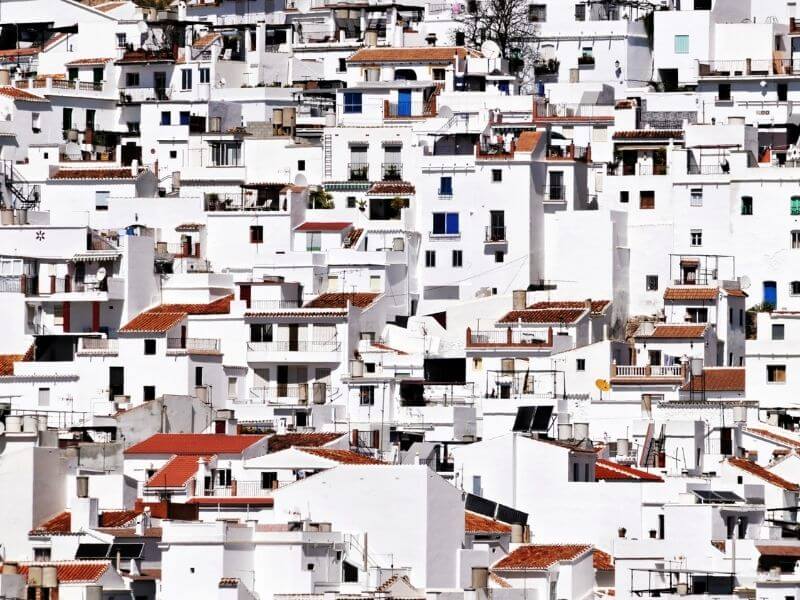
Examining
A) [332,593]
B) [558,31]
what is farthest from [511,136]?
[332,593]

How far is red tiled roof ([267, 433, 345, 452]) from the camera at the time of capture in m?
74.4

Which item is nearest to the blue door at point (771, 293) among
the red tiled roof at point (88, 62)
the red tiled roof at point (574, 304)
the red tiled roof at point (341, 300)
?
the red tiled roof at point (574, 304)

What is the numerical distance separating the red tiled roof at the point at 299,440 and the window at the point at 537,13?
28113mm

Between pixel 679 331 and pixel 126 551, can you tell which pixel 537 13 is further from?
pixel 126 551

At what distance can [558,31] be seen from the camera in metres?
101

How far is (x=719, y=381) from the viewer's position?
3169 inches

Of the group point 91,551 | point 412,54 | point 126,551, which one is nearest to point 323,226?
point 412,54

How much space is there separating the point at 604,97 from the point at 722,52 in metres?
4.07

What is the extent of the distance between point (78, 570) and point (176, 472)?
8118mm

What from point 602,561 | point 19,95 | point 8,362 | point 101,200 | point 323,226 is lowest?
point 602,561

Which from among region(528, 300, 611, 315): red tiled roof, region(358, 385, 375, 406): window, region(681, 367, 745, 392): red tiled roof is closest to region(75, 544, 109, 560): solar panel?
region(358, 385, 375, 406): window

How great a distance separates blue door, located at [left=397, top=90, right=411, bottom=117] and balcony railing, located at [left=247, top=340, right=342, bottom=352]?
1329 cm

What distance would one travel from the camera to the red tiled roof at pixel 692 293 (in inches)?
3327

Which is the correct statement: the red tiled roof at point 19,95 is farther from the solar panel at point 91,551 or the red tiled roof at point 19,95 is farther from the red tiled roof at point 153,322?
the solar panel at point 91,551
